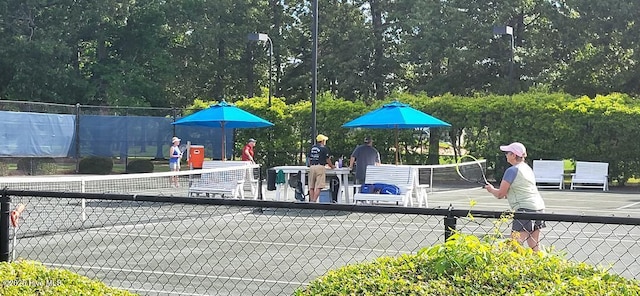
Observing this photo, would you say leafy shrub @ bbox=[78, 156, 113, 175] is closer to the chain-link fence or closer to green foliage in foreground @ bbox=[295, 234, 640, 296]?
the chain-link fence

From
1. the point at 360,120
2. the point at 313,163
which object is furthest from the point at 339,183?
the point at 360,120

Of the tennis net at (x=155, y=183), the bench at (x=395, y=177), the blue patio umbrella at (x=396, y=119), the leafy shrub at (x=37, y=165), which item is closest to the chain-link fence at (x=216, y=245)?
the tennis net at (x=155, y=183)

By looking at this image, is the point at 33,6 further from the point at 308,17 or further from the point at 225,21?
the point at 308,17

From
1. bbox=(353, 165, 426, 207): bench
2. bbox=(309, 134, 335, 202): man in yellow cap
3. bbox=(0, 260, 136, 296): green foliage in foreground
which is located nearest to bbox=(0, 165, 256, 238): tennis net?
bbox=(309, 134, 335, 202): man in yellow cap

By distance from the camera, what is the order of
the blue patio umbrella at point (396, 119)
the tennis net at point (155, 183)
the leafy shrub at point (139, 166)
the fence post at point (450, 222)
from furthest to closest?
the leafy shrub at point (139, 166)
the blue patio umbrella at point (396, 119)
the tennis net at point (155, 183)
the fence post at point (450, 222)

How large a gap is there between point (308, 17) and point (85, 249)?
38163 mm

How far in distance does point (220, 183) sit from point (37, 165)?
43.7 feet

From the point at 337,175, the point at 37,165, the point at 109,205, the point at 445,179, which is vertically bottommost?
the point at 445,179

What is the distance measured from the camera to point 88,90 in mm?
48531

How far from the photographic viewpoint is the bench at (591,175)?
2620cm

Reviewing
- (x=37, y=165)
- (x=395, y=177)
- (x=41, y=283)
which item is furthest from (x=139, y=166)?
(x=41, y=283)

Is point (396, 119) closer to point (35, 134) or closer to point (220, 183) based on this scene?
point (220, 183)

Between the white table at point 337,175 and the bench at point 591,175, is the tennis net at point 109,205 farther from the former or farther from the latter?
the bench at point 591,175

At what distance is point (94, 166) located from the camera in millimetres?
31109
